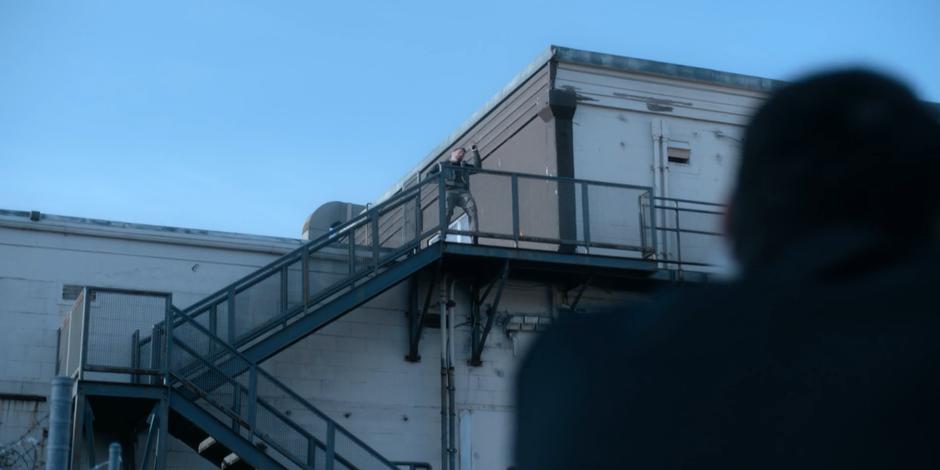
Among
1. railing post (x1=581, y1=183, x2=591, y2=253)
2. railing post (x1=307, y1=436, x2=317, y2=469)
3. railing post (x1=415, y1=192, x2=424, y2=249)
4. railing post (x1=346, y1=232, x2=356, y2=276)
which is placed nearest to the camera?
railing post (x1=307, y1=436, x2=317, y2=469)

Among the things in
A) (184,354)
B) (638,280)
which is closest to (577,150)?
(638,280)

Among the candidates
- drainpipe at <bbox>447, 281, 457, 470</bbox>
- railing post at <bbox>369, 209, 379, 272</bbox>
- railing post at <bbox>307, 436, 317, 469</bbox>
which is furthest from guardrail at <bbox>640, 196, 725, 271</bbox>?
railing post at <bbox>307, 436, 317, 469</bbox>

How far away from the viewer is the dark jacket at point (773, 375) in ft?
4.72

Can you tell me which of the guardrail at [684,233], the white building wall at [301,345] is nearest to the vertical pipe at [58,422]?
the white building wall at [301,345]

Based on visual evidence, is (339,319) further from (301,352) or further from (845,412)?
(845,412)

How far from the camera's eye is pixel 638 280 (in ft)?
67.1

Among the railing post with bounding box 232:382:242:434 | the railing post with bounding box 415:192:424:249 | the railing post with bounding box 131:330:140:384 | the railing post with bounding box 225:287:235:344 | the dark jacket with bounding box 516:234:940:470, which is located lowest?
the dark jacket with bounding box 516:234:940:470

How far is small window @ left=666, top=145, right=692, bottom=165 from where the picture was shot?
2125cm

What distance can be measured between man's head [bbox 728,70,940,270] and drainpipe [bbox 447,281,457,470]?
57.5ft

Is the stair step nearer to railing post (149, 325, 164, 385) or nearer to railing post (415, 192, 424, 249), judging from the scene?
railing post (149, 325, 164, 385)

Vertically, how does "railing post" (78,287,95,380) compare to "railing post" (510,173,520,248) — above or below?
below

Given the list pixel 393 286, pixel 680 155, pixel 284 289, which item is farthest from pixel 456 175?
pixel 680 155

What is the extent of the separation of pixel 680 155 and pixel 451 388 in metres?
5.31

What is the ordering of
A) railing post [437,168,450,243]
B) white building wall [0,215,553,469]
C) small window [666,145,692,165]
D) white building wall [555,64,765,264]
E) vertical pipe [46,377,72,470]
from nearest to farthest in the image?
vertical pipe [46,377,72,470] → white building wall [0,215,553,469] → railing post [437,168,450,243] → white building wall [555,64,765,264] → small window [666,145,692,165]
